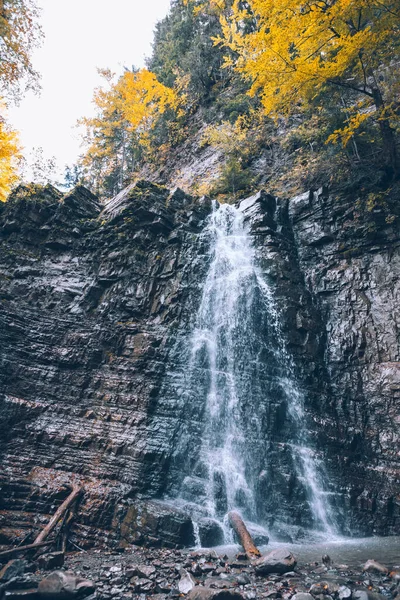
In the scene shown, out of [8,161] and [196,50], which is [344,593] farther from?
[196,50]

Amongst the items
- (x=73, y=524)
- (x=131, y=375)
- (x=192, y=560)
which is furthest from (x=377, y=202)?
(x=73, y=524)

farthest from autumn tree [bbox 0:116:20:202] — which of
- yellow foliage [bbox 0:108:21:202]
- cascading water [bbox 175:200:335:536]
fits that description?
cascading water [bbox 175:200:335:536]

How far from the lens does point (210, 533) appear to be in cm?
862

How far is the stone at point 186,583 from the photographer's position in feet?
19.5

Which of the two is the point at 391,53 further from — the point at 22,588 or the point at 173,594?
the point at 22,588

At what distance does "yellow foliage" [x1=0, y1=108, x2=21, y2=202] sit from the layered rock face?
250 cm

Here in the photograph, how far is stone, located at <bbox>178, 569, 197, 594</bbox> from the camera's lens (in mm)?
5952

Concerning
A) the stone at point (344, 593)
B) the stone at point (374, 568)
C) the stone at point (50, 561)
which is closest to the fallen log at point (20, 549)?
the stone at point (50, 561)

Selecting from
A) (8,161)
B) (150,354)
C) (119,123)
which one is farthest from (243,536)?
(119,123)

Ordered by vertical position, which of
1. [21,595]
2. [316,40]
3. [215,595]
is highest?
[316,40]

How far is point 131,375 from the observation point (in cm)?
1181

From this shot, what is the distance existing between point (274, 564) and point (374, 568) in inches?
70.6

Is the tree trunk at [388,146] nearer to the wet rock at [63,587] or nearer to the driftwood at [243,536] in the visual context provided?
the driftwood at [243,536]

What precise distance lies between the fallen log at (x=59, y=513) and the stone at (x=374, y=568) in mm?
6700
